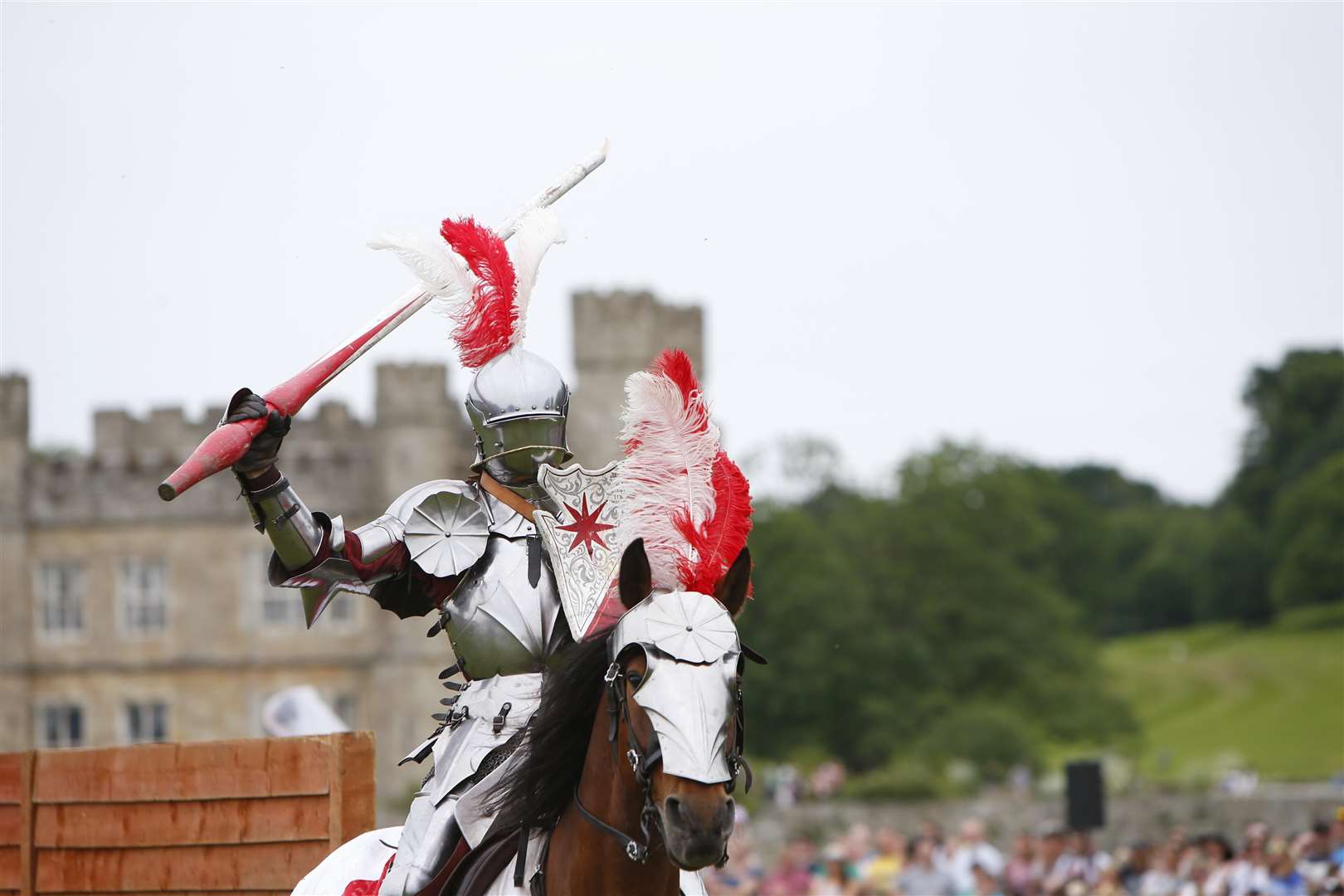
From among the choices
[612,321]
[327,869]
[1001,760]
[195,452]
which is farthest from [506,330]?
[1001,760]

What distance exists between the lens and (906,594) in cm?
7425

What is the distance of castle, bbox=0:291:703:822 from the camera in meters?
53.2

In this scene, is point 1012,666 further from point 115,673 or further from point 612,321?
point 115,673

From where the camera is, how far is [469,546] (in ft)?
22.4

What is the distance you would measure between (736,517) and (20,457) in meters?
51.4

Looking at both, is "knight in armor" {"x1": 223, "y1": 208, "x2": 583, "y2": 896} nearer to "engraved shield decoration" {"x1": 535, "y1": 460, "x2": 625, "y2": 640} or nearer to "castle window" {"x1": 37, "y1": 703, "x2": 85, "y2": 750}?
"engraved shield decoration" {"x1": 535, "y1": 460, "x2": 625, "y2": 640}

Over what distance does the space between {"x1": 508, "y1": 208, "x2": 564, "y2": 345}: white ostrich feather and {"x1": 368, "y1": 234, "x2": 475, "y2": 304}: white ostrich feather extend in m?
0.20

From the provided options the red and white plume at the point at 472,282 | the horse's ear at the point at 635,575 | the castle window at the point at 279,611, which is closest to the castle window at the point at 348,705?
the castle window at the point at 279,611

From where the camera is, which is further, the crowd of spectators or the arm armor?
the crowd of spectators

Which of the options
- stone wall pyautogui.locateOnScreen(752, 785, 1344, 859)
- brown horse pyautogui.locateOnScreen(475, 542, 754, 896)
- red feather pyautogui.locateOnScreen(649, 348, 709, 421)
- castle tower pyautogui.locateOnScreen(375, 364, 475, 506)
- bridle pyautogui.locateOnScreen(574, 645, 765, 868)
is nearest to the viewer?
brown horse pyautogui.locateOnScreen(475, 542, 754, 896)

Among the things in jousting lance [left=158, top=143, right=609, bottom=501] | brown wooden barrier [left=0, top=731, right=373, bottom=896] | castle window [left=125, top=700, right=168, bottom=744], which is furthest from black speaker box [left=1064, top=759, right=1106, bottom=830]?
castle window [left=125, top=700, right=168, bottom=744]

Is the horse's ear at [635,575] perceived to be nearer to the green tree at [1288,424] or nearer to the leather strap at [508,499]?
the leather strap at [508,499]

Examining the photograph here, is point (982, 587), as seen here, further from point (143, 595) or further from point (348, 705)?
point (143, 595)

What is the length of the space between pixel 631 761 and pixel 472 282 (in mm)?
2366
